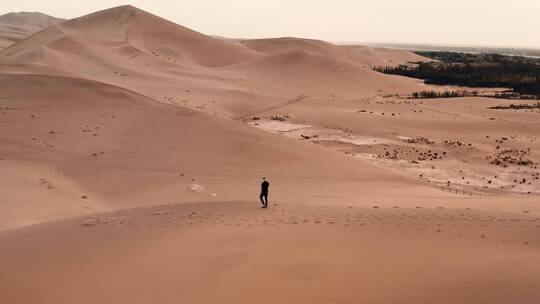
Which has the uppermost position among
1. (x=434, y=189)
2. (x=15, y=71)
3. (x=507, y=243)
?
(x=15, y=71)

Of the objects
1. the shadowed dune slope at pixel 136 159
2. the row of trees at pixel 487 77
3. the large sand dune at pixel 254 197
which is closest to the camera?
the large sand dune at pixel 254 197

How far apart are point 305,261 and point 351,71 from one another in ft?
184

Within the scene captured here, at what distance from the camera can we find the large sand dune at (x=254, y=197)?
778 centimetres

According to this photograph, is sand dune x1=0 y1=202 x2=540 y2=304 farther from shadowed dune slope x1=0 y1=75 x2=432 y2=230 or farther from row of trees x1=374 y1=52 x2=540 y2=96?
row of trees x1=374 y1=52 x2=540 y2=96

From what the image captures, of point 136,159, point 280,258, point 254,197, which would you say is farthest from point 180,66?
point 280,258

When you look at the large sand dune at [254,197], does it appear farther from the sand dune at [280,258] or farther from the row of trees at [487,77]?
the row of trees at [487,77]

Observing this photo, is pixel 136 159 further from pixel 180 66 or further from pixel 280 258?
pixel 180 66

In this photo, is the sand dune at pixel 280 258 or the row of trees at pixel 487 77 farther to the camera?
the row of trees at pixel 487 77

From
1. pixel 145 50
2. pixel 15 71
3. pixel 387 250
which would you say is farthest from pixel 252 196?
pixel 145 50

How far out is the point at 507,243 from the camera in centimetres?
925

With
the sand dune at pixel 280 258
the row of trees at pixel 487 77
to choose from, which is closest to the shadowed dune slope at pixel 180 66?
the row of trees at pixel 487 77

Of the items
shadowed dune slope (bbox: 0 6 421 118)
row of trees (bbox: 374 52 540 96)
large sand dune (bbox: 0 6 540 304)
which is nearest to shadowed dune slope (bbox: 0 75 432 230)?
large sand dune (bbox: 0 6 540 304)

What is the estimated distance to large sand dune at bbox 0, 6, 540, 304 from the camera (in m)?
7.78

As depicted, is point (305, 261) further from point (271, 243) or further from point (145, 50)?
point (145, 50)
